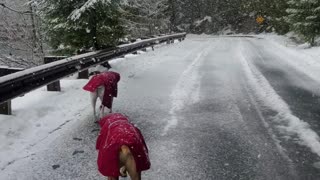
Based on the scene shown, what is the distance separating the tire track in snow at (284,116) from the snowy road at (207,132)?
Answer: 15 millimetres

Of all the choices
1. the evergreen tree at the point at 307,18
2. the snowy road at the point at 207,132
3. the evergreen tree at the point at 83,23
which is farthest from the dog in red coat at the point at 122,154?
the evergreen tree at the point at 307,18

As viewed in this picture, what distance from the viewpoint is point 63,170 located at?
540 cm

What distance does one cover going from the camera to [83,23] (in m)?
15.2

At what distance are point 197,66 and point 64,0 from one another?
230 inches

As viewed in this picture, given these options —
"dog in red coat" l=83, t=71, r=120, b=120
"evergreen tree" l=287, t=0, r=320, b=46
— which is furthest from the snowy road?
"evergreen tree" l=287, t=0, r=320, b=46

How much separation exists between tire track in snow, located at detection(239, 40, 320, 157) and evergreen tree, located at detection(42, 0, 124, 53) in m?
6.03

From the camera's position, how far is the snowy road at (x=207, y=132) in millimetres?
5379

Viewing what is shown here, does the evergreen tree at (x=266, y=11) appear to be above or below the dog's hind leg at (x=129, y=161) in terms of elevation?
above

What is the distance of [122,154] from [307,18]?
79.1 feet

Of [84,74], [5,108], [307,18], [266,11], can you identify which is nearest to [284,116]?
[5,108]

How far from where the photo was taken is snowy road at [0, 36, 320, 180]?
17.6 ft

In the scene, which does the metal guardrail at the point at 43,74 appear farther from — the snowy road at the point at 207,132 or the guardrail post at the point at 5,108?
the snowy road at the point at 207,132

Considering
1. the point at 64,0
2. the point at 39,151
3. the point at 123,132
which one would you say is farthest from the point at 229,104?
the point at 64,0

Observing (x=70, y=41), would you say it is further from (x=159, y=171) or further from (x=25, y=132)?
(x=159, y=171)
